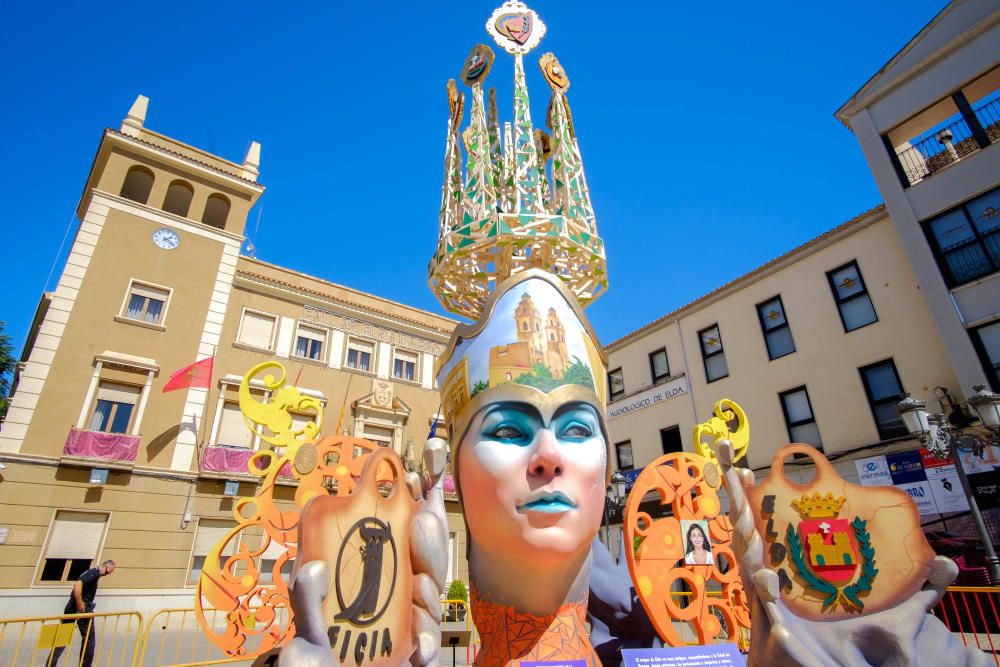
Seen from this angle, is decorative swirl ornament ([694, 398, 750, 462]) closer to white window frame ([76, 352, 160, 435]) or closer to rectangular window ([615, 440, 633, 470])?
rectangular window ([615, 440, 633, 470])

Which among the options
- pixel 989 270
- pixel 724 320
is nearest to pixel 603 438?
pixel 989 270

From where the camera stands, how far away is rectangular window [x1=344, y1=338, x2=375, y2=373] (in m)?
19.0

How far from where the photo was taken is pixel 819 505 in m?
4.32

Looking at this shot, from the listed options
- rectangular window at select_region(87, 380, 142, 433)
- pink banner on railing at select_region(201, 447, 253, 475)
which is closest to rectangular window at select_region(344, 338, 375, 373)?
pink banner on railing at select_region(201, 447, 253, 475)

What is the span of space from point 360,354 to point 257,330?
3.50 m

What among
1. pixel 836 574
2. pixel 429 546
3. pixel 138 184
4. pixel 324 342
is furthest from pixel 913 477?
pixel 138 184

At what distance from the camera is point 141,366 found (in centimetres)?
1459

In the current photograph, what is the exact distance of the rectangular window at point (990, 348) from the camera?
1078cm

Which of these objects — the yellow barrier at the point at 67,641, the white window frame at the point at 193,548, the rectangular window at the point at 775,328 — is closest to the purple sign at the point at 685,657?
the yellow barrier at the point at 67,641

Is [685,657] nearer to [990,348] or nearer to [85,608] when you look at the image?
[85,608]

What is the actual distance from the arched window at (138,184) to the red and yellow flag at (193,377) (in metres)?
6.08

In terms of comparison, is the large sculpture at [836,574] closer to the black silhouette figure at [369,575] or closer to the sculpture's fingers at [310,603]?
the black silhouette figure at [369,575]

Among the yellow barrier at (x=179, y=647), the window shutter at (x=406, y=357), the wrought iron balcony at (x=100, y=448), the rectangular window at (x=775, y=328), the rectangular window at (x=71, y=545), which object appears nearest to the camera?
the yellow barrier at (x=179, y=647)

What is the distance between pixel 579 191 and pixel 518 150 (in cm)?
80
